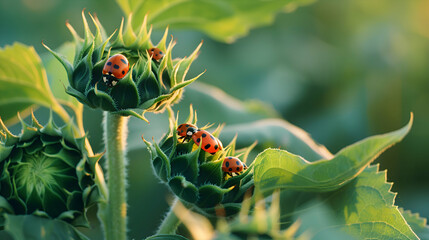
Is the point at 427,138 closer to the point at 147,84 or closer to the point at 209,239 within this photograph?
the point at 147,84

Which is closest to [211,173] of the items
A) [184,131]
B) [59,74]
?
[184,131]

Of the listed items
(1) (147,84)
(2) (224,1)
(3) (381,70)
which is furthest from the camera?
(3) (381,70)

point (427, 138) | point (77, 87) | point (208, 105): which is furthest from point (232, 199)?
point (427, 138)

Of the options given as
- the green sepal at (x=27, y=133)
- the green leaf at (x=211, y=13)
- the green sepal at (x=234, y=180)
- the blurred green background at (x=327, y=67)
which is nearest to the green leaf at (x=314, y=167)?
the green sepal at (x=234, y=180)

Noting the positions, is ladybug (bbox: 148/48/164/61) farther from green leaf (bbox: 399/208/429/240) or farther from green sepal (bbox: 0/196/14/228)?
green leaf (bbox: 399/208/429/240)

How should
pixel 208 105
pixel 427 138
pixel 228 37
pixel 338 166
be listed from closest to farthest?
pixel 338 166 < pixel 228 37 < pixel 208 105 < pixel 427 138

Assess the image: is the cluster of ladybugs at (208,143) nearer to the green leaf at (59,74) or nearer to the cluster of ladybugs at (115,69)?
the cluster of ladybugs at (115,69)

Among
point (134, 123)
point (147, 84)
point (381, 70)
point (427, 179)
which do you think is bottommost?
point (147, 84)
